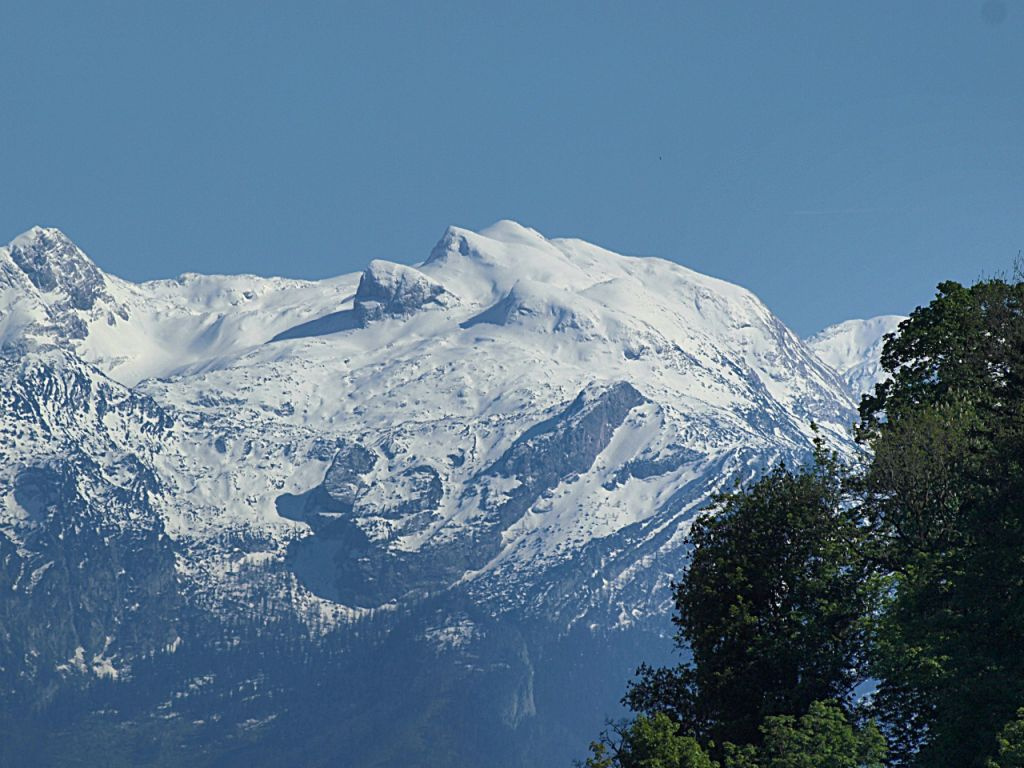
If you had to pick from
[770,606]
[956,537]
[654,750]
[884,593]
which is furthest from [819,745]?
[770,606]

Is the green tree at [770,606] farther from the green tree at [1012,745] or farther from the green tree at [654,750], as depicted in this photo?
the green tree at [1012,745]

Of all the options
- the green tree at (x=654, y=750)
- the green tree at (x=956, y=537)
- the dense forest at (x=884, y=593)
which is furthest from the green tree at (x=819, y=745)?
the green tree at (x=956, y=537)

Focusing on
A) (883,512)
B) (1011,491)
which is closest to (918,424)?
(883,512)

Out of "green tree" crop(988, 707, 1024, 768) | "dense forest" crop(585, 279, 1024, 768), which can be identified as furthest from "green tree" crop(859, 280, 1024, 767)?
"green tree" crop(988, 707, 1024, 768)

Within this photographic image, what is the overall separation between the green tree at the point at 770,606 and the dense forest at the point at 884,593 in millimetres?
133

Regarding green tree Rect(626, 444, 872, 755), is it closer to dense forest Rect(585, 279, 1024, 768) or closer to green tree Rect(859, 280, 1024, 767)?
dense forest Rect(585, 279, 1024, 768)

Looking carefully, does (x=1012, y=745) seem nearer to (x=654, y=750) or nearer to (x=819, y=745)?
(x=819, y=745)

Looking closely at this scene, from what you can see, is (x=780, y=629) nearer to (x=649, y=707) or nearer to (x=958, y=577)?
(x=649, y=707)

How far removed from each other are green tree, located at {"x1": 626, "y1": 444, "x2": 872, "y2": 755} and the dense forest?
133 millimetres

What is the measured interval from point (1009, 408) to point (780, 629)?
2091 centimetres

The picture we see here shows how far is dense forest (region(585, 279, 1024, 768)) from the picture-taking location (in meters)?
86.4

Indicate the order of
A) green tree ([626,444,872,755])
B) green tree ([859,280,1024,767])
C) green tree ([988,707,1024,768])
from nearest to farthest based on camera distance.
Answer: green tree ([988,707,1024,768])
green tree ([859,280,1024,767])
green tree ([626,444,872,755])

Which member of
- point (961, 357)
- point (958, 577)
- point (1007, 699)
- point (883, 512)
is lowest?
point (1007, 699)

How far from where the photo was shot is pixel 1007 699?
271 feet
